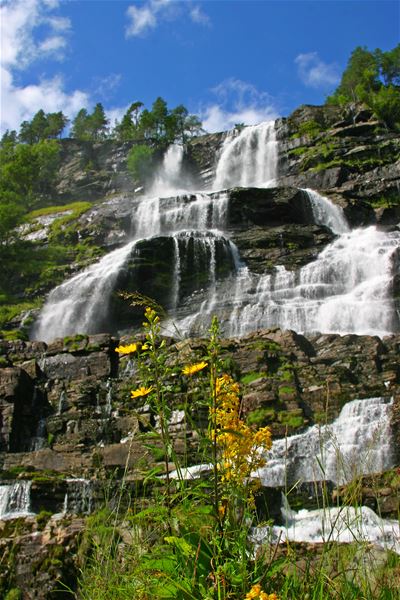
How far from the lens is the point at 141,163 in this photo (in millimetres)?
58469

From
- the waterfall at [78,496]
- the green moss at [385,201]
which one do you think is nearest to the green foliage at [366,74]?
the green moss at [385,201]

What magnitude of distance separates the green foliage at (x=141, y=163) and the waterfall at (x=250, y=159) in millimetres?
9726

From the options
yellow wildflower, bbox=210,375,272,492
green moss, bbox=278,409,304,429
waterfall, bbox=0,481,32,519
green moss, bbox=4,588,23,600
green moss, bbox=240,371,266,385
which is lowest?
waterfall, bbox=0,481,32,519

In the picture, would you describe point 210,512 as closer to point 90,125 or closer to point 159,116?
point 159,116

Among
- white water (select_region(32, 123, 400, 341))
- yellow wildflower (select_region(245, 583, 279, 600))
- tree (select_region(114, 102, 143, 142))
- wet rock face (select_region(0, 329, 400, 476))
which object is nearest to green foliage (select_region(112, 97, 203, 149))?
tree (select_region(114, 102, 143, 142))

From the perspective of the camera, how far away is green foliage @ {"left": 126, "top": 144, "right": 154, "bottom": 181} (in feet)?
191

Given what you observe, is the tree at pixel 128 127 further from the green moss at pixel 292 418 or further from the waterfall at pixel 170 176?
the green moss at pixel 292 418

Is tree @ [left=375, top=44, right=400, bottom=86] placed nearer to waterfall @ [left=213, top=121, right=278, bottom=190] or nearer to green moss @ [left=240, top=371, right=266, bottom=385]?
waterfall @ [left=213, top=121, right=278, bottom=190]

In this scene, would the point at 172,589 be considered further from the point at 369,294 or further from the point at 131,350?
the point at 369,294

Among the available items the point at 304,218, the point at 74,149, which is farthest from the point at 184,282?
the point at 74,149

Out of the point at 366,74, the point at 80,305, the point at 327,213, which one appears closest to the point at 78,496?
the point at 80,305

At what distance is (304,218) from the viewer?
122ft

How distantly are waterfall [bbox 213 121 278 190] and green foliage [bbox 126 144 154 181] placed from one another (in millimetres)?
9726

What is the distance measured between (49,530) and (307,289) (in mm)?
22694
